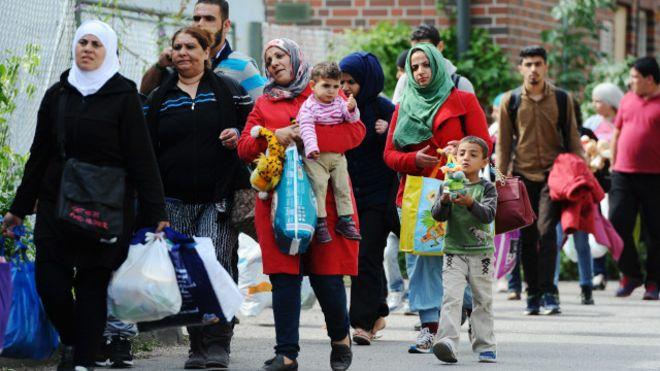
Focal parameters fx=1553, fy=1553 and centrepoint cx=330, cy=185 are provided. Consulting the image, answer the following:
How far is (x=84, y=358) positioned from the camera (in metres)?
7.25

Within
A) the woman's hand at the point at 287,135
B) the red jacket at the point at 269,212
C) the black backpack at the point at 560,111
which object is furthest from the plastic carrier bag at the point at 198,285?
the black backpack at the point at 560,111

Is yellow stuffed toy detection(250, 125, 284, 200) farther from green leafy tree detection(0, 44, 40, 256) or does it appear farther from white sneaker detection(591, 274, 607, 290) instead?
white sneaker detection(591, 274, 607, 290)

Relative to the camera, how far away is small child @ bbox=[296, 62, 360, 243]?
7.71m

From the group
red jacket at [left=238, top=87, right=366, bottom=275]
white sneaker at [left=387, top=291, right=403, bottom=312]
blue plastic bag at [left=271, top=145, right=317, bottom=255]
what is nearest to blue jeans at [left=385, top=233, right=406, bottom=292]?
white sneaker at [left=387, top=291, right=403, bottom=312]

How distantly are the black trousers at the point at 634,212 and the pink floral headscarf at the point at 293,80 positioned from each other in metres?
6.65

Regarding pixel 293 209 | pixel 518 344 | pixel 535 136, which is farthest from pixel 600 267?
pixel 293 209

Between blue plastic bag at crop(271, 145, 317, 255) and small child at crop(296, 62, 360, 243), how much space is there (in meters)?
0.09

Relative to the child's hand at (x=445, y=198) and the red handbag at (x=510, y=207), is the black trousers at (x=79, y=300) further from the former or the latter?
the red handbag at (x=510, y=207)

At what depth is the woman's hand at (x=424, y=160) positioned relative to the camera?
8.71 metres

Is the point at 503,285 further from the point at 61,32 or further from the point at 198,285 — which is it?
the point at 198,285

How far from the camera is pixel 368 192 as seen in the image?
952cm

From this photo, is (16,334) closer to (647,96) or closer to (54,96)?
(54,96)

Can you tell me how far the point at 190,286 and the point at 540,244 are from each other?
195 inches

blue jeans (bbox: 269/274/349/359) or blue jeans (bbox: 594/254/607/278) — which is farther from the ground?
blue jeans (bbox: 269/274/349/359)
